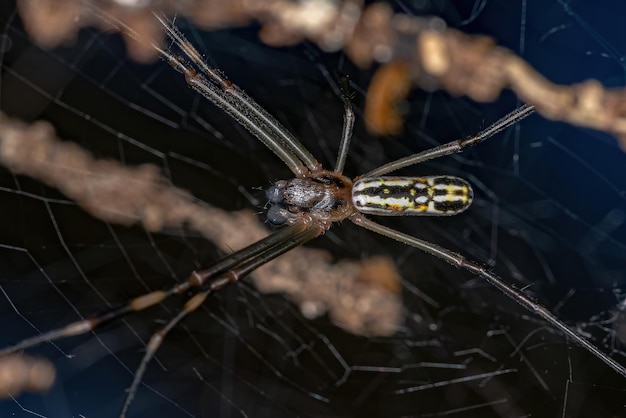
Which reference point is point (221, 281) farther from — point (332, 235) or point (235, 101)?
point (332, 235)

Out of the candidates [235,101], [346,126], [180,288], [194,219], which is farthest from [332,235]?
[180,288]

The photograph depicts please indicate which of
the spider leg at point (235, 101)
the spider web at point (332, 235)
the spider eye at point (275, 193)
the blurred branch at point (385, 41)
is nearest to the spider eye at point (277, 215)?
the spider eye at point (275, 193)

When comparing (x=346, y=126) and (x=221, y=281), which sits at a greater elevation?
(x=346, y=126)

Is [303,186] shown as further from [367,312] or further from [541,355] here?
[541,355]

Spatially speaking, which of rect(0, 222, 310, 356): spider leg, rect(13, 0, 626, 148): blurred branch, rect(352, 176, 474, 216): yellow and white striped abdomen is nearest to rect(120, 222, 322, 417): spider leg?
rect(0, 222, 310, 356): spider leg

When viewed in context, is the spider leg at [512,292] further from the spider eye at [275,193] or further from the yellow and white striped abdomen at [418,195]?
the spider eye at [275,193]

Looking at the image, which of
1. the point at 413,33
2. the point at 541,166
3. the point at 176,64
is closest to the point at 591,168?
the point at 541,166
